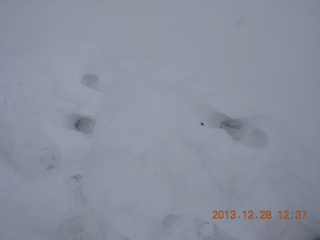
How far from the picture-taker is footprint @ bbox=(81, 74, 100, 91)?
59.0 inches

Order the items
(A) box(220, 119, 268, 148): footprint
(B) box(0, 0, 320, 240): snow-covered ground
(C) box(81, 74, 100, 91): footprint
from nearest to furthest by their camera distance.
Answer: (B) box(0, 0, 320, 240): snow-covered ground → (A) box(220, 119, 268, 148): footprint → (C) box(81, 74, 100, 91): footprint

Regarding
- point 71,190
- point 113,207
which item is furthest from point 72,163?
point 113,207

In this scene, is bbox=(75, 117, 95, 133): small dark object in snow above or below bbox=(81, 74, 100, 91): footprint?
below

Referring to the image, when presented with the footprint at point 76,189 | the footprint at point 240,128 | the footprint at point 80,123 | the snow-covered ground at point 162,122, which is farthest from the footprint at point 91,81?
the footprint at point 240,128

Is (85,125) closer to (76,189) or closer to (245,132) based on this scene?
(76,189)

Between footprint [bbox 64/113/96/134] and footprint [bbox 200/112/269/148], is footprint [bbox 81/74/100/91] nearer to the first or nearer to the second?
footprint [bbox 64/113/96/134]

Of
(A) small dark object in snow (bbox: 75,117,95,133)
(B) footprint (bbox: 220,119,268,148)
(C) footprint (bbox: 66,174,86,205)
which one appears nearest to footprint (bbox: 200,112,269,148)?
(B) footprint (bbox: 220,119,268,148)

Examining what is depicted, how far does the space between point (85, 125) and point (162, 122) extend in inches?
20.1

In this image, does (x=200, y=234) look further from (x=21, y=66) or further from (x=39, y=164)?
(x=21, y=66)

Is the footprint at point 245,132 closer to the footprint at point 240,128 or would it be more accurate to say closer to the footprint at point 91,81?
the footprint at point 240,128

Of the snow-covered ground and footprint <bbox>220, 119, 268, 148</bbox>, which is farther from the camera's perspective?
footprint <bbox>220, 119, 268, 148</bbox>

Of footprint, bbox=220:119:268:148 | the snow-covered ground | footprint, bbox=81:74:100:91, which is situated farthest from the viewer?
footprint, bbox=81:74:100:91

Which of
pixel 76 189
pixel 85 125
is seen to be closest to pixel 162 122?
pixel 85 125

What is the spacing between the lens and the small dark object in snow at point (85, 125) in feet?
4.70
